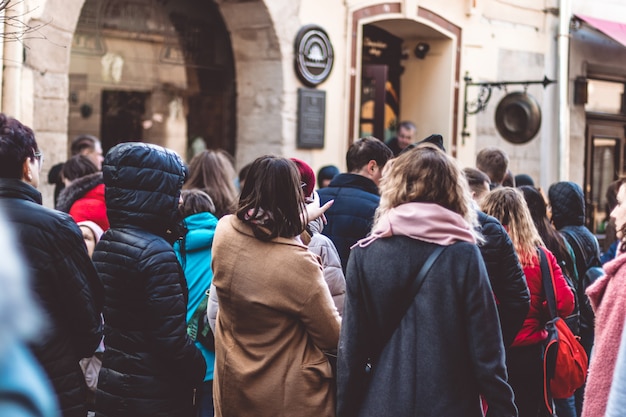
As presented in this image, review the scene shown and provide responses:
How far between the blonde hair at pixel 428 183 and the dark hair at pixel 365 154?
1.66m

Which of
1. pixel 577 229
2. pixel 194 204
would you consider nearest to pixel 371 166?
pixel 194 204

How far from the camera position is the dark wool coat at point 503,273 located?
4.20 m

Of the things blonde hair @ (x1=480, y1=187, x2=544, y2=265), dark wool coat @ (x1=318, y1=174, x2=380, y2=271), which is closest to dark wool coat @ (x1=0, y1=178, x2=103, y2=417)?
dark wool coat @ (x1=318, y1=174, x2=380, y2=271)

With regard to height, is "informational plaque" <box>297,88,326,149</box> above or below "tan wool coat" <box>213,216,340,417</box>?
above

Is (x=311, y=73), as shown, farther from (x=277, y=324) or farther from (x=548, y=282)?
(x=277, y=324)

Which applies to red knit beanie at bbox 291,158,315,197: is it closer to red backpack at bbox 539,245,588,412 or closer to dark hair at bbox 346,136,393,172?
dark hair at bbox 346,136,393,172

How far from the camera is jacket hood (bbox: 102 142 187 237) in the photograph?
3.77m

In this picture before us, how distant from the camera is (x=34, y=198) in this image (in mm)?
3348

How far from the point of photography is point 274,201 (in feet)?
11.5

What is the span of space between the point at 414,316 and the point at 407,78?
9.26 meters

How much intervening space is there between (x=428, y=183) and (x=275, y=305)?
712 millimetres

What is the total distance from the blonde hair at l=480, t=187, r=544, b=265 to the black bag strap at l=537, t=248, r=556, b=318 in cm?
4

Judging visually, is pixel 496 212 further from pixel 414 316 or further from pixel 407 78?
pixel 407 78

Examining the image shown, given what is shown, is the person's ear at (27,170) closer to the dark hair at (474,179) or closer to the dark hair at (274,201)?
the dark hair at (274,201)
